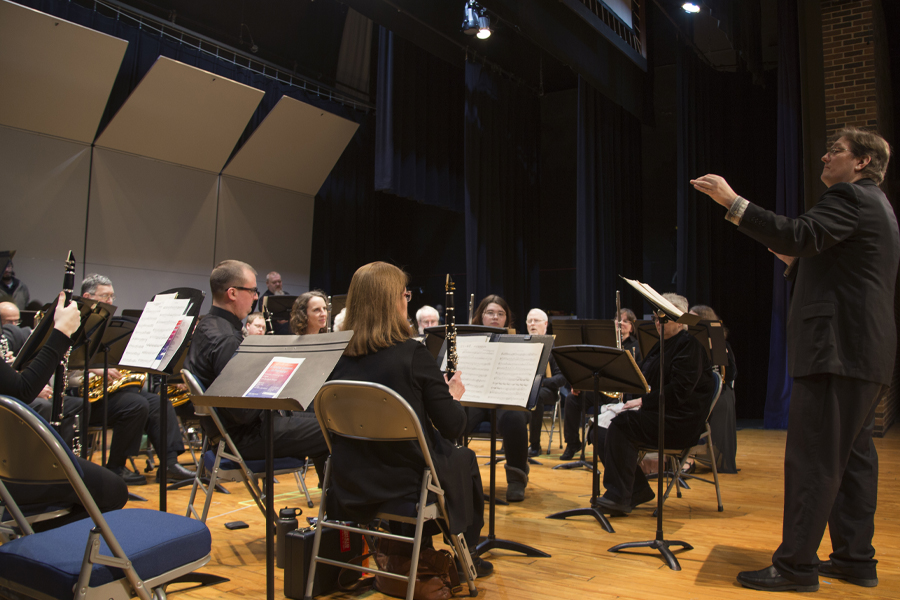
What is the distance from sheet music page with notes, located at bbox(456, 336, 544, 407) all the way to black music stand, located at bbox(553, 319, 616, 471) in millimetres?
1973

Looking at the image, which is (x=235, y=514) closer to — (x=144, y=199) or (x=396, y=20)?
(x=144, y=199)

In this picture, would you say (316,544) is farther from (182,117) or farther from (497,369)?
(182,117)

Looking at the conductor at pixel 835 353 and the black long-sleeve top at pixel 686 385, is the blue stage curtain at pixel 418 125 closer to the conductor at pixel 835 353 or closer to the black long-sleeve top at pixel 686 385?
the black long-sleeve top at pixel 686 385

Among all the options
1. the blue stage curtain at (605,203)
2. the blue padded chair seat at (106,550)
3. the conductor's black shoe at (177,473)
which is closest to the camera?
the blue padded chair seat at (106,550)

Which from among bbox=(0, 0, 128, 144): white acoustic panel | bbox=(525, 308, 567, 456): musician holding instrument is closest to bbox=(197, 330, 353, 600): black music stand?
bbox=(525, 308, 567, 456): musician holding instrument

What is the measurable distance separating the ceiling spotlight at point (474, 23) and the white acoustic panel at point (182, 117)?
2.70 m

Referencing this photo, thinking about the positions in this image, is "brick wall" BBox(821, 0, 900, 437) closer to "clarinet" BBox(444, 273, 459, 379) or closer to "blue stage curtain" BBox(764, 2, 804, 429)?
"blue stage curtain" BBox(764, 2, 804, 429)

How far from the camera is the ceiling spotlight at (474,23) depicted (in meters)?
7.23

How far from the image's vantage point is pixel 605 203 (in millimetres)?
8586

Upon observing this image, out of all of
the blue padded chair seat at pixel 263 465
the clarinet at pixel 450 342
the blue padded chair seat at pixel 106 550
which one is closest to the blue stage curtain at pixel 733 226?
the clarinet at pixel 450 342

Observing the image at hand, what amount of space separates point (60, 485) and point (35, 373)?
430mm

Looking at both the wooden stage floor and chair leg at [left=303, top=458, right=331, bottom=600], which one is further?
the wooden stage floor

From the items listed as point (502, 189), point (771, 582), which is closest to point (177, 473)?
point (771, 582)

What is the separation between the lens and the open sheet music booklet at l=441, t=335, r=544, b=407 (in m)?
2.70
